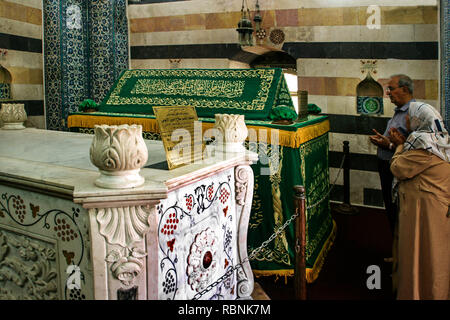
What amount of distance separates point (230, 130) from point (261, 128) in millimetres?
1140

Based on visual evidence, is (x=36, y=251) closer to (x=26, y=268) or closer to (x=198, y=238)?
(x=26, y=268)

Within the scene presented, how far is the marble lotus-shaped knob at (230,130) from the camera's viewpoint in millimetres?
2742

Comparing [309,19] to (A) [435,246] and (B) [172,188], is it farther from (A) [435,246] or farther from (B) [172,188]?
(B) [172,188]

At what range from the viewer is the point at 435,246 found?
302 centimetres

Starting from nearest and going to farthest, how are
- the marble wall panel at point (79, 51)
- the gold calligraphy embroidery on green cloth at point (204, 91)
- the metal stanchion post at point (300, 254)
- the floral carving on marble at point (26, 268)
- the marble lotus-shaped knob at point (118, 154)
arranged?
the marble lotus-shaped knob at point (118, 154) → the floral carving on marble at point (26, 268) → the metal stanchion post at point (300, 254) → the gold calligraphy embroidery on green cloth at point (204, 91) → the marble wall panel at point (79, 51)

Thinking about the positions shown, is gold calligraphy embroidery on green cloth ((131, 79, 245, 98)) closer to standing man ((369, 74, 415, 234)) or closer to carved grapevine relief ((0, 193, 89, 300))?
standing man ((369, 74, 415, 234))

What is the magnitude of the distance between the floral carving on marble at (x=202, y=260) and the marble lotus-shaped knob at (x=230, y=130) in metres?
0.61

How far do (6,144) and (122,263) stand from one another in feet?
6.15

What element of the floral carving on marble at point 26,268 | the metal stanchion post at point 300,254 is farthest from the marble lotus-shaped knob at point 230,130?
the floral carving on marble at point 26,268

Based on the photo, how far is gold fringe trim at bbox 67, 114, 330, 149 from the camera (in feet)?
12.1

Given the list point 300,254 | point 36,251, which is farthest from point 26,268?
point 300,254

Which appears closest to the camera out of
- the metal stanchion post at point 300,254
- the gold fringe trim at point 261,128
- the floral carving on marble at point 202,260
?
the floral carving on marble at point 202,260

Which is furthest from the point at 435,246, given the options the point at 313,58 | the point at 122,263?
the point at 313,58

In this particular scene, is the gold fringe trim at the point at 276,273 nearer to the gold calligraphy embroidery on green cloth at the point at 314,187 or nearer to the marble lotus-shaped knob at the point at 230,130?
the gold calligraphy embroidery on green cloth at the point at 314,187
